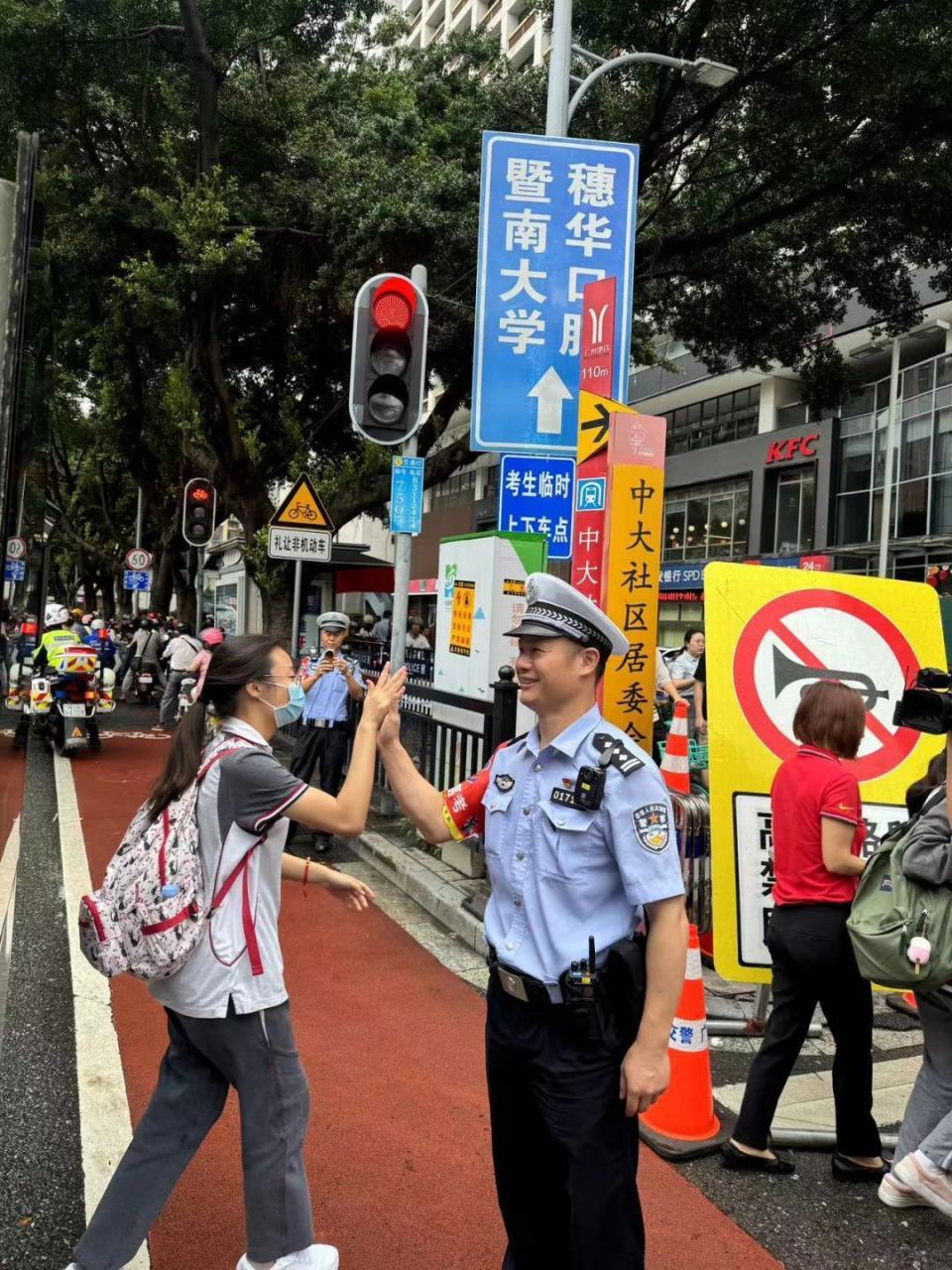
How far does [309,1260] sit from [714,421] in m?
30.8

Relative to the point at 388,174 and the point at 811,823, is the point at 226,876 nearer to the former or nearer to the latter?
the point at 811,823

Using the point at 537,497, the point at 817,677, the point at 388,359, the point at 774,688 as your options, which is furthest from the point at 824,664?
the point at 537,497

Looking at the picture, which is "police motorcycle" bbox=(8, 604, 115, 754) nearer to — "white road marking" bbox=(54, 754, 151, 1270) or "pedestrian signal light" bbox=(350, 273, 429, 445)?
"white road marking" bbox=(54, 754, 151, 1270)

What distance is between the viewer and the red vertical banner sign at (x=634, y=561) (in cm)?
444

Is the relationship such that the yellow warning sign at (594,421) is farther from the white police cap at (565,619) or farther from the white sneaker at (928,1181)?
the white sneaker at (928,1181)

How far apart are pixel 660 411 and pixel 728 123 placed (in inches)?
841

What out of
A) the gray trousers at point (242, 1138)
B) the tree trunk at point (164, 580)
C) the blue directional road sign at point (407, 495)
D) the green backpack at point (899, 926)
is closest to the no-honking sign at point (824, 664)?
the green backpack at point (899, 926)

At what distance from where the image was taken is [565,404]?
653 centimetres

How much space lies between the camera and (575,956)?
6.70 ft

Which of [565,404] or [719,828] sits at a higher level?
[565,404]

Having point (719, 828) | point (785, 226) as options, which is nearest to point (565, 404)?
point (719, 828)

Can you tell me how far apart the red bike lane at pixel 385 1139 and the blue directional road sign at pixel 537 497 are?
3.20 metres

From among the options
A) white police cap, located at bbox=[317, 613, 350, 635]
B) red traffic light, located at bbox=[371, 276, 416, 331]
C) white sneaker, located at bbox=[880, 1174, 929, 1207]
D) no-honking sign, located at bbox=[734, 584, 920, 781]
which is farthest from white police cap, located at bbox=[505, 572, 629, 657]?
white police cap, located at bbox=[317, 613, 350, 635]

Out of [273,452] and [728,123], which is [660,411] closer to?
[273,452]
